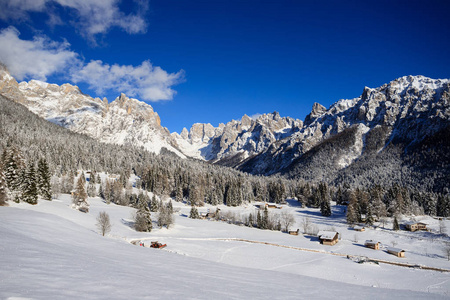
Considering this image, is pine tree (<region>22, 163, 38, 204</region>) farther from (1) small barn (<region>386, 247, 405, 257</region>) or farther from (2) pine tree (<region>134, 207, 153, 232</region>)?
(1) small barn (<region>386, 247, 405, 257</region>)

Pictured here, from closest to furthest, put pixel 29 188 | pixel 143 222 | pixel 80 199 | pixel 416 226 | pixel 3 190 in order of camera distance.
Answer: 1. pixel 3 190
2. pixel 29 188
3. pixel 143 222
4. pixel 80 199
5. pixel 416 226

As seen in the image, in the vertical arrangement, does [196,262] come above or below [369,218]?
above

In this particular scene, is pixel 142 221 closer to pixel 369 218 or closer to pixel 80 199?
pixel 80 199

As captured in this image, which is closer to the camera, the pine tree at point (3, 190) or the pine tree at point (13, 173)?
the pine tree at point (3, 190)

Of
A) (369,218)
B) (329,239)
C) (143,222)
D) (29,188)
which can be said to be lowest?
(329,239)

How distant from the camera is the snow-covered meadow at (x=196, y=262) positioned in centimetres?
1114

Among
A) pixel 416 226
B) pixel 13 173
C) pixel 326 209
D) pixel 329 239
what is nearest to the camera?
pixel 13 173

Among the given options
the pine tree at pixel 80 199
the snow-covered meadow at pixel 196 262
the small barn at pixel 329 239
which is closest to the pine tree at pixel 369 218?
the snow-covered meadow at pixel 196 262

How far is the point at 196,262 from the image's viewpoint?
23844 mm

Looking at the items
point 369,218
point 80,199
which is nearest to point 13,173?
point 80,199

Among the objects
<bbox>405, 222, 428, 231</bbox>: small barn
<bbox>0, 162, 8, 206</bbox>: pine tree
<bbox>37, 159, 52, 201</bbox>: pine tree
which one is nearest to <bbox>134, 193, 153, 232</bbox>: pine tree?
<bbox>37, 159, 52, 201</bbox>: pine tree

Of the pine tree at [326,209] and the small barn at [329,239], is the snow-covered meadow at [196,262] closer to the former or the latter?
the small barn at [329,239]

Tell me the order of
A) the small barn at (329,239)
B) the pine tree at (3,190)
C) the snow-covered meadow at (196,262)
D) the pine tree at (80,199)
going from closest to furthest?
the snow-covered meadow at (196,262), the pine tree at (3,190), the small barn at (329,239), the pine tree at (80,199)

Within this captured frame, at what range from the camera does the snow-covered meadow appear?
11.1 m
